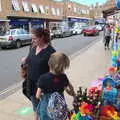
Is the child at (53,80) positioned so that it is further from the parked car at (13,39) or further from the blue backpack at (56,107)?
the parked car at (13,39)

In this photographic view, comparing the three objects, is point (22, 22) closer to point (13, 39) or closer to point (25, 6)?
point (25, 6)

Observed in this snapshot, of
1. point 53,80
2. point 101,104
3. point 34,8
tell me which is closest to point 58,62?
point 53,80

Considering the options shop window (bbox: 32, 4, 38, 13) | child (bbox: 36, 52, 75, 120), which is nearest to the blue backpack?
child (bbox: 36, 52, 75, 120)

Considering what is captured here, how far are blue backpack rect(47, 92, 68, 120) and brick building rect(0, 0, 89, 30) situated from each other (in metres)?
28.9

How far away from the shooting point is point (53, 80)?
12.5 ft

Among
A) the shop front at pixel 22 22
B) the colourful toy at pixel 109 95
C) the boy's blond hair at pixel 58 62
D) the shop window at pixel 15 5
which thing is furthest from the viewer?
the shop front at pixel 22 22

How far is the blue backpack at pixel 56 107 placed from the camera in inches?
150

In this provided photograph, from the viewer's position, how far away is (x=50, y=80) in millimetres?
3807

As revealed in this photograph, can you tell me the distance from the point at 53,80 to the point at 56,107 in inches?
13.5

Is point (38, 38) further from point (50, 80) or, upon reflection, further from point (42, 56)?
point (50, 80)

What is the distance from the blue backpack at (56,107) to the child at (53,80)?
0.28ft

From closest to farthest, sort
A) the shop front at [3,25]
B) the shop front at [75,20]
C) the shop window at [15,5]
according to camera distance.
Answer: the shop front at [3,25] → the shop window at [15,5] → the shop front at [75,20]

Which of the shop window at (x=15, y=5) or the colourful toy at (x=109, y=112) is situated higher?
the shop window at (x=15, y=5)

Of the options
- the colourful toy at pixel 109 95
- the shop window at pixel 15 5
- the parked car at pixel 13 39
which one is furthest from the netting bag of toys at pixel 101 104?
the shop window at pixel 15 5
